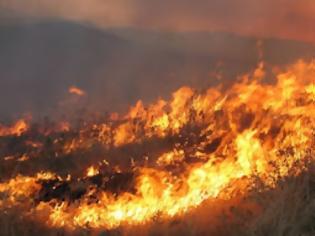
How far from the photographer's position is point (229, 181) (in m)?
7.39

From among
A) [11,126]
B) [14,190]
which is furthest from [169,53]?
[14,190]

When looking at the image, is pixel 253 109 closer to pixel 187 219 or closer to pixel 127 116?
pixel 187 219

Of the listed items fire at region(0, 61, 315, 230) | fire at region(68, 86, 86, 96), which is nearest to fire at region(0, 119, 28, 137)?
fire at region(0, 61, 315, 230)

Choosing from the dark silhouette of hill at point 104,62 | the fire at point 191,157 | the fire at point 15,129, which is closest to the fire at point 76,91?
the dark silhouette of hill at point 104,62

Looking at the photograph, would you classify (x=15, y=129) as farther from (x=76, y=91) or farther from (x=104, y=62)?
(x=104, y=62)

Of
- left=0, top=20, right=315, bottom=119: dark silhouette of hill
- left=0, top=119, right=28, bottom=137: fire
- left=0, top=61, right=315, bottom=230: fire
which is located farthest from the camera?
left=0, top=20, right=315, bottom=119: dark silhouette of hill

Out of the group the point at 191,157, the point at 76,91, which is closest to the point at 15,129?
the point at 76,91

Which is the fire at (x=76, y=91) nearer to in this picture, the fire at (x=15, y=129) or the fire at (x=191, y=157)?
the fire at (x=15, y=129)

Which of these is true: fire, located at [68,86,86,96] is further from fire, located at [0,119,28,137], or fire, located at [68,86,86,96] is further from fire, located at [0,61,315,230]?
fire, located at [0,61,315,230]

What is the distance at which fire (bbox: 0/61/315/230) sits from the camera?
7.26m

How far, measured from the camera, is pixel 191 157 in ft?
27.5

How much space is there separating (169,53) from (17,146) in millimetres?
6654

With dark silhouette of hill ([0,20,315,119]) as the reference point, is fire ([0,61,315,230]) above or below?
below

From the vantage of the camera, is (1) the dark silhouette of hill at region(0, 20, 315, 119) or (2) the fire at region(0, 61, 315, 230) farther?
(1) the dark silhouette of hill at region(0, 20, 315, 119)
